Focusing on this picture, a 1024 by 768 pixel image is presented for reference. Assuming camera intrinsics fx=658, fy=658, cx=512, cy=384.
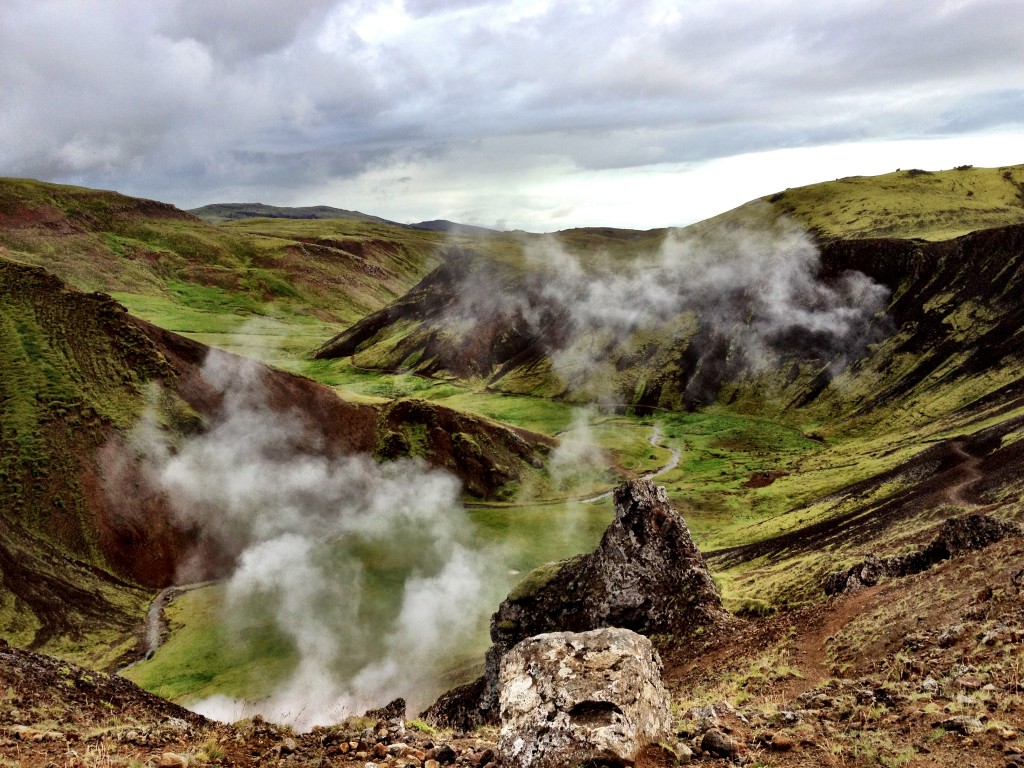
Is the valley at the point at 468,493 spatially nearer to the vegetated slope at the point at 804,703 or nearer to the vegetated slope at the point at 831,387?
the vegetated slope at the point at 804,703

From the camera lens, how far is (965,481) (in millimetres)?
46281

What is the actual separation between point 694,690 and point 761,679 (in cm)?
214

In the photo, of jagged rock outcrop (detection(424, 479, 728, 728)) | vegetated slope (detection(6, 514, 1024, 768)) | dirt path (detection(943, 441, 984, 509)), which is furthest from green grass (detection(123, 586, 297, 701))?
dirt path (detection(943, 441, 984, 509))

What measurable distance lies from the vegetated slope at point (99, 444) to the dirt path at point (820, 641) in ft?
128

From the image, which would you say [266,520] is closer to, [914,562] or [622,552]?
[622,552]

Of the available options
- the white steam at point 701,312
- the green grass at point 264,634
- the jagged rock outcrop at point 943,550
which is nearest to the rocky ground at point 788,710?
the jagged rock outcrop at point 943,550

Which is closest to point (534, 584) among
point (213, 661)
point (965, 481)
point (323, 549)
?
point (213, 661)

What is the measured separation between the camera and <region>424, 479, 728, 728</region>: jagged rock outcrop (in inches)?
985

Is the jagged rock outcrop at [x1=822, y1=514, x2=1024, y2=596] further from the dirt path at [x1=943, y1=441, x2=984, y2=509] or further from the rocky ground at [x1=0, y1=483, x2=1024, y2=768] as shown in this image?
the dirt path at [x1=943, y1=441, x2=984, y2=509]

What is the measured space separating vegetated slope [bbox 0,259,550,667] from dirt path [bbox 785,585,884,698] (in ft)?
128

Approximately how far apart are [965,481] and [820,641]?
35312 millimetres

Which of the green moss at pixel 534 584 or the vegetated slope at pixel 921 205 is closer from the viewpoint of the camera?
the green moss at pixel 534 584

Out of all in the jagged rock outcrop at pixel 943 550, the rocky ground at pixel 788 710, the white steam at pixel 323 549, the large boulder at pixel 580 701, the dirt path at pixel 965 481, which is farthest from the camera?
the dirt path at pixel 965 481

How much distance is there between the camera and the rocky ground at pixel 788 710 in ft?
32.8
